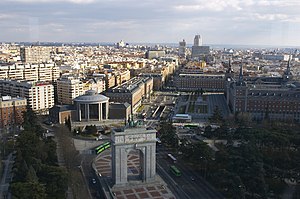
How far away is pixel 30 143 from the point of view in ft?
57.9

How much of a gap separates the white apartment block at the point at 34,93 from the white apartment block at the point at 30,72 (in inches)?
249

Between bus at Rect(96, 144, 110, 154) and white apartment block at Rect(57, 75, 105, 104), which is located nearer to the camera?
bus at Rect(96, 144, 110, 154)

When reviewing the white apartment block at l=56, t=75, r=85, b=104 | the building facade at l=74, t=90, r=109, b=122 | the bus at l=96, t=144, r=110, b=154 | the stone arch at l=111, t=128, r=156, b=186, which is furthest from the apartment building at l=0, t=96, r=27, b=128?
the stone arch at l=111, t=128, r=156, b=186

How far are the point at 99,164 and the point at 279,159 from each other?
9.58 metres

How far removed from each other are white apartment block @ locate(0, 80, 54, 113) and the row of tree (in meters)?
13.5

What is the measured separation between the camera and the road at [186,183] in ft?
49.0

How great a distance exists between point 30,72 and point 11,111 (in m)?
15.1

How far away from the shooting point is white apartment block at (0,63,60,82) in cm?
4032

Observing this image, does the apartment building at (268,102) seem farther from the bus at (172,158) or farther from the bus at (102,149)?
the bus at (102,149)

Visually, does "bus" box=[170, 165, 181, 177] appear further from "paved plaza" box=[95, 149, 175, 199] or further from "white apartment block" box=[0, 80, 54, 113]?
"white apartment block" box=[0, 80, 54, 113]

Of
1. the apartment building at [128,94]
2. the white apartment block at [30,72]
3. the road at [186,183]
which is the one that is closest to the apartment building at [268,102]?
the apartment building at [128,94]

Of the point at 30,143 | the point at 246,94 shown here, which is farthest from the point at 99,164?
the point at 246,94

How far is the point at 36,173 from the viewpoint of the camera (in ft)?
48.5

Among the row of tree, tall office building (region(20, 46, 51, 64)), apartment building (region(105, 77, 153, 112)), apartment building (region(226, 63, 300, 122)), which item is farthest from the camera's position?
tall office building (region(20, 46, 51, 64))
